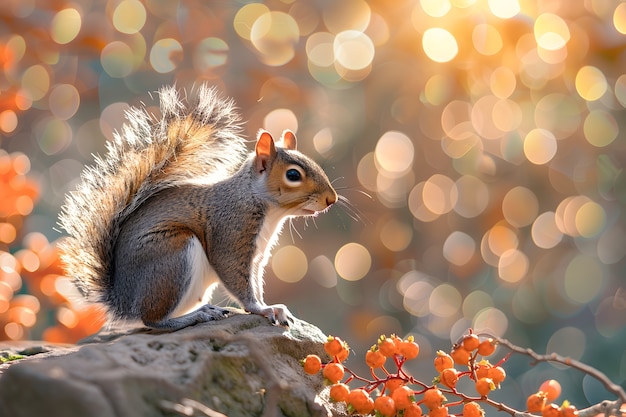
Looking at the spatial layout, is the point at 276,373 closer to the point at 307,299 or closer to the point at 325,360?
the point at 325,360

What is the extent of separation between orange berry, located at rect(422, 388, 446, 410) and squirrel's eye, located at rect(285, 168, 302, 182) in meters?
0.93

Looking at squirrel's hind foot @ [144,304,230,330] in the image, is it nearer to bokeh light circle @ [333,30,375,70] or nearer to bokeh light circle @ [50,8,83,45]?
bokeh light circle @ [50,8,83,45]

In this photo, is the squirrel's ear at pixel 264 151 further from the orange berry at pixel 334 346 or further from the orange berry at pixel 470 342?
the orange berry at pixel 470 342

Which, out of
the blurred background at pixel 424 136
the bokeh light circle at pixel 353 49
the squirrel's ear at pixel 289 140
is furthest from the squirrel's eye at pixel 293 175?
the bokeh light circle at pixel 353 49

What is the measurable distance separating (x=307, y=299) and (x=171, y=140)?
6.67 feet

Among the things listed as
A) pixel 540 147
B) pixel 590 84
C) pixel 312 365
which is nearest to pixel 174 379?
pixel 312 365

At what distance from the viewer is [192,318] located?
7.59 ft

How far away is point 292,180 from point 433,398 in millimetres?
964

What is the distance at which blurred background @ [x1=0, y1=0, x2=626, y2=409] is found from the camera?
4176mm

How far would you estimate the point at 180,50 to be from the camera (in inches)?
167

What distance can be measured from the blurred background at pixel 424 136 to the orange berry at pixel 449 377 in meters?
2.29

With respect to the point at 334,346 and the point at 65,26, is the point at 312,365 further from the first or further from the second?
the point at 65,26

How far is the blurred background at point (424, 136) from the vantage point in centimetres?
418

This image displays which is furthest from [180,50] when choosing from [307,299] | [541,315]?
[541,315]
